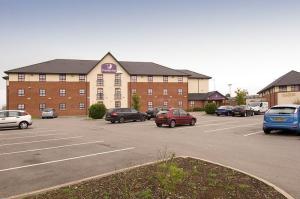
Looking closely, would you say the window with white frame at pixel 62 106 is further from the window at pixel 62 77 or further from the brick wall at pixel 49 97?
the window at pixel 62 77

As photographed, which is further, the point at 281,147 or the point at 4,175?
the point at 281,147

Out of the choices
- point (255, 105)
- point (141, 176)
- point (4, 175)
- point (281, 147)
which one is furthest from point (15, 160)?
point (255, 105)

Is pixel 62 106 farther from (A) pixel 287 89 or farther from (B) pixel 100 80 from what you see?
(A) pixel 287 89

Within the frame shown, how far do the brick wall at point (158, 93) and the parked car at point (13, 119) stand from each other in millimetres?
38970

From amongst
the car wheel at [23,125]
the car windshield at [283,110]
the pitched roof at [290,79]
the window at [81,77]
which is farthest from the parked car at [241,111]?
the window at [81,77]

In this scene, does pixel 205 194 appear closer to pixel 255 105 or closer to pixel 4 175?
pixel 4 175

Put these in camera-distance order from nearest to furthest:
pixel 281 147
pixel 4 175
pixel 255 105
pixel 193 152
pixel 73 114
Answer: pixel 4 175
pixel 193 152
pixel 281 147
pixel 255 105
pixel 73 114

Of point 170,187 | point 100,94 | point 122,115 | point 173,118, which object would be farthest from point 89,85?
point 170,187

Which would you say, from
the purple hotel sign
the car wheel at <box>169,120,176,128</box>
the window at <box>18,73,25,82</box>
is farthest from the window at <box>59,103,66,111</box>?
the car wheel at <box>169,120,176,128</box>

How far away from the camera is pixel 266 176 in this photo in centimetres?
739

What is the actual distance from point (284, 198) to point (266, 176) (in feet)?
6.38

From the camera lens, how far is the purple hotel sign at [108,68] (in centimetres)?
6088

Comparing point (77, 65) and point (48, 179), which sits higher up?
point (77, 65)

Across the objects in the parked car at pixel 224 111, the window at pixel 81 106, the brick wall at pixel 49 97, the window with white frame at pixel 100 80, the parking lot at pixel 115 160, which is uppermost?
the window with white frame at pixel 100 80
